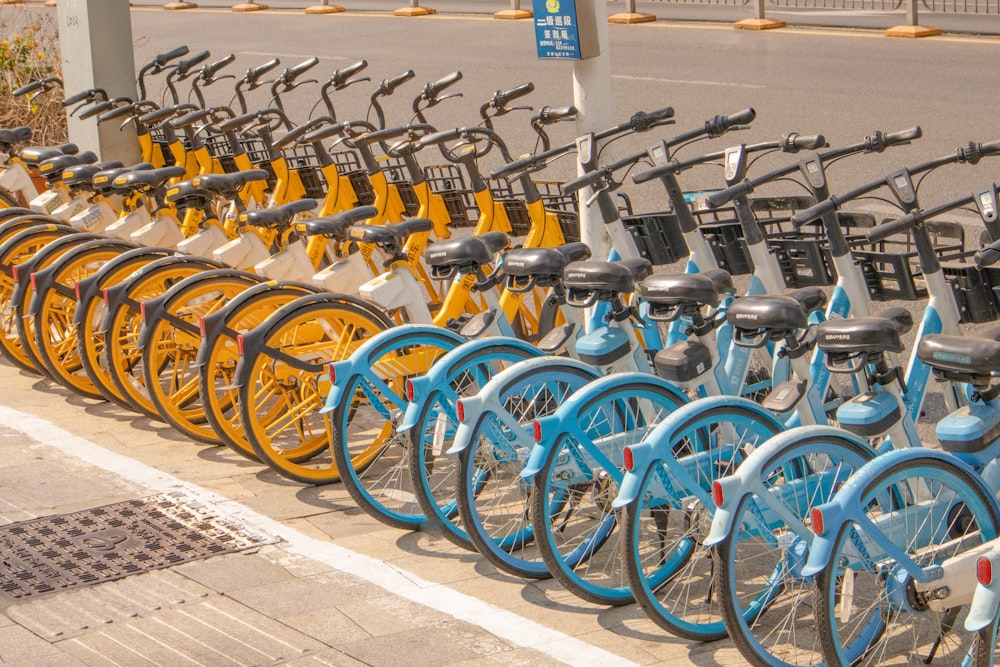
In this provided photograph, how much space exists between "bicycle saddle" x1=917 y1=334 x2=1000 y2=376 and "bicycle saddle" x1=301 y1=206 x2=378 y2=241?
113 inches

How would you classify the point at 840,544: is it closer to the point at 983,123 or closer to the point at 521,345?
the point at 521,345

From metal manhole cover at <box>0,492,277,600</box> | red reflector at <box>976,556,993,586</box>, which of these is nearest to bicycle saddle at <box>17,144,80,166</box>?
metal manhole cover at <box>0,492,277,600</box>

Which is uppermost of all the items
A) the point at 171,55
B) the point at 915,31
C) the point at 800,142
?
the point at 171,55

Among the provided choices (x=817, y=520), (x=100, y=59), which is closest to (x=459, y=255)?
(x=817, y=520)

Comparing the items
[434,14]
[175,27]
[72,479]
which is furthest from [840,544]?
[175,27]

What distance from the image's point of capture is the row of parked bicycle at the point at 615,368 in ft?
14.1

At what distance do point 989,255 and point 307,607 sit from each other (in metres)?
2.43

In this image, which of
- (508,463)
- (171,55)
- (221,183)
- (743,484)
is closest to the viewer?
(743,484)

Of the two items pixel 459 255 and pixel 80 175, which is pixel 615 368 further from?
pixel 80 175

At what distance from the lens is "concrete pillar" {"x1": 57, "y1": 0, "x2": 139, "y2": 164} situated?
9.85 meters

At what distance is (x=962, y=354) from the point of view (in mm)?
4094

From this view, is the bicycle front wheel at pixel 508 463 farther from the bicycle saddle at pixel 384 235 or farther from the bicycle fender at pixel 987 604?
the bicycle fender at pixel 987 604

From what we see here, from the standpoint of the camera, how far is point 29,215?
8.45 m

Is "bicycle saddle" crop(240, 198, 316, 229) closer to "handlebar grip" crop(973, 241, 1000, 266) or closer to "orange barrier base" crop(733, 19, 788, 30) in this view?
"handlebar grip" crop(973, 241, 1000, 266)
